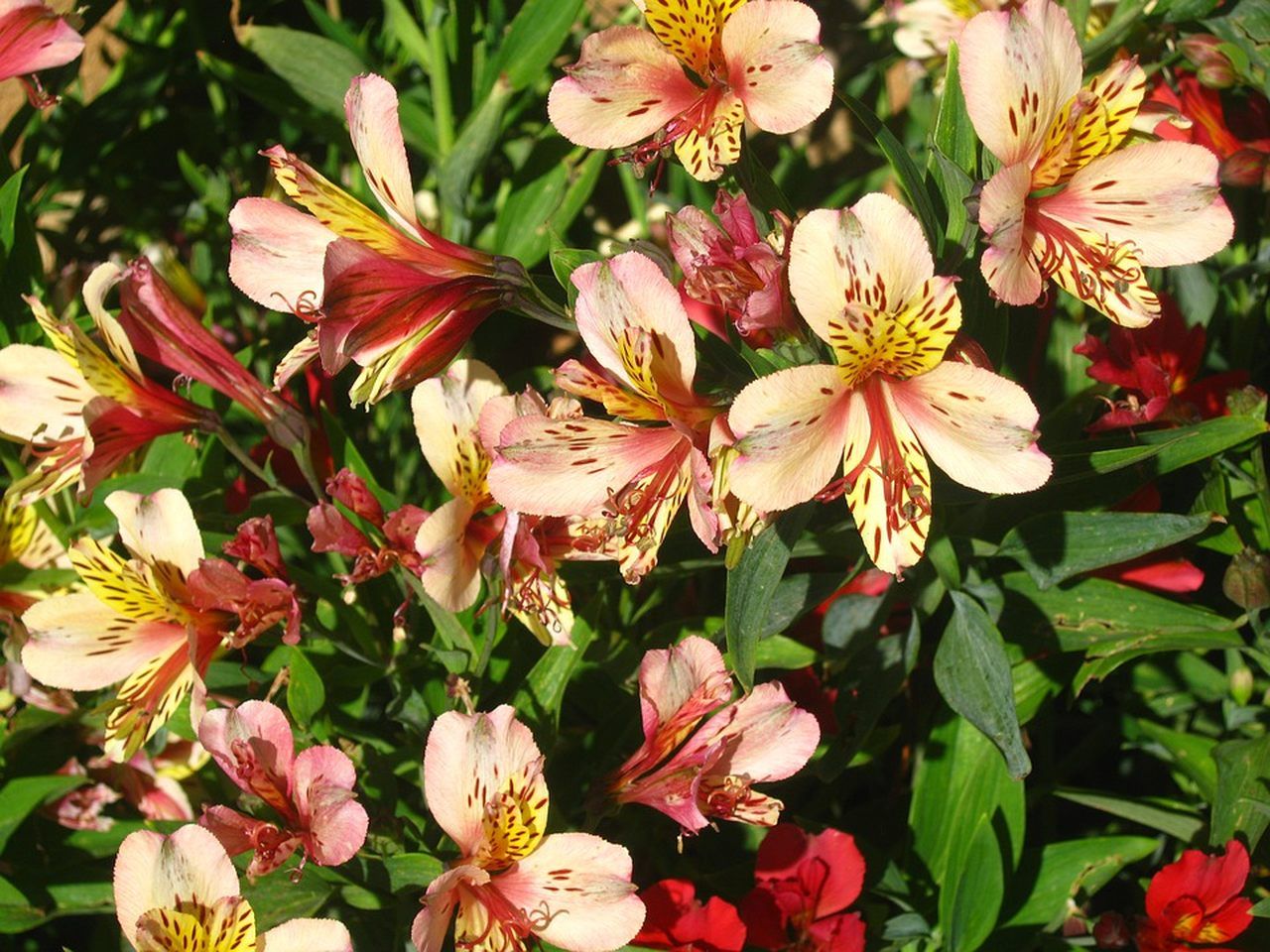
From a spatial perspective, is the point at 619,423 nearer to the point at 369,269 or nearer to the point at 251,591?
the point at 369,269

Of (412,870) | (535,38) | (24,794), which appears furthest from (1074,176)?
(24,794)

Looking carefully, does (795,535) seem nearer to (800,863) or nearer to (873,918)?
(800,863)

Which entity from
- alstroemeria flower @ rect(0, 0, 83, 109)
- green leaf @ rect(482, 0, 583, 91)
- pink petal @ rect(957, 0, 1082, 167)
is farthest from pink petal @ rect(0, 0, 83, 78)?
pink petal @ rect(957, 0, 1082, 167)

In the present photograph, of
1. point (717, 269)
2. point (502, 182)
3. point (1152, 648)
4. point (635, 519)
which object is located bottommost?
point (1152, 648)

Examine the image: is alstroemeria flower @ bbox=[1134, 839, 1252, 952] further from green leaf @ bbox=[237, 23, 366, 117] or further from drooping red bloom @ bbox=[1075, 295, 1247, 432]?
green leaf @ bbox=[237, 23, 366, 117]

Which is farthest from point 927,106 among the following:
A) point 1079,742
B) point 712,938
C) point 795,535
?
point 712,938
